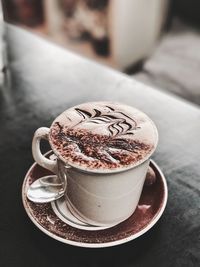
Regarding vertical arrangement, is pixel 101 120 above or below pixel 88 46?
above

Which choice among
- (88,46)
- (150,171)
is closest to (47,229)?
(150,171)

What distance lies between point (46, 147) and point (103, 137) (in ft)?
0.72

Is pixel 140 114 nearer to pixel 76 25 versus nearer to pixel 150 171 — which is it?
pixel 150 171

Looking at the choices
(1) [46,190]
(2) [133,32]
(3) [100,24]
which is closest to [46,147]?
(1) [46,190]

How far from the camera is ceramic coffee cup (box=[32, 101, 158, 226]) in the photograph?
47cm

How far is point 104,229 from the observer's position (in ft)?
1.70

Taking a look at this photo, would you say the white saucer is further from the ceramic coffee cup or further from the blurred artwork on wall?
the blurred artwork on wall

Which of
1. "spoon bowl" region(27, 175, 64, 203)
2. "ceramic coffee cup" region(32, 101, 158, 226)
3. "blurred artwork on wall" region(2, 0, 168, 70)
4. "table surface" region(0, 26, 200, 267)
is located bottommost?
"blurred artwork on wall" region(2, 0, 168, 70)

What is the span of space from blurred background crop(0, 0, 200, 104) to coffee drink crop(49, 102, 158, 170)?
2.56 feet

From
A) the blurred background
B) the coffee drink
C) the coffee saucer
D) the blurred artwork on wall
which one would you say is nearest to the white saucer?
the coffee saucer

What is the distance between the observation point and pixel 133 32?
7.02 feet

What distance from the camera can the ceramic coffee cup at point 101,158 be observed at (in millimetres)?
466

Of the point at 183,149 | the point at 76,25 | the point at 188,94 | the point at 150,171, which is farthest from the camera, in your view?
the point at 76,25

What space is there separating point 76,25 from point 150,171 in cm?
209
